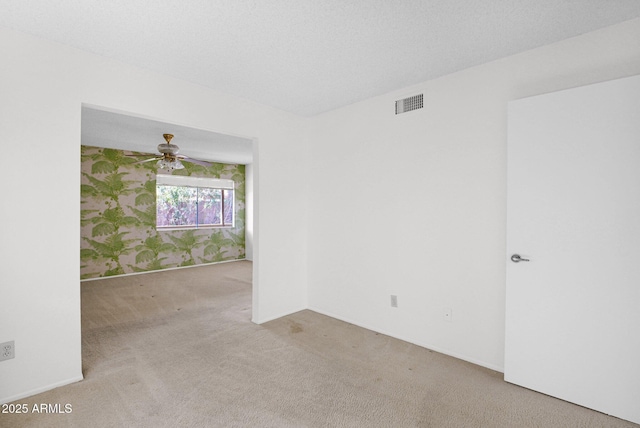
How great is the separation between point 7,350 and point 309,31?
3.06 meters

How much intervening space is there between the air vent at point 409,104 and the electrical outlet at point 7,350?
12.3 feet

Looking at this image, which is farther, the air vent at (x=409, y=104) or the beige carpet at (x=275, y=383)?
the air vent at (x=409, y=104)

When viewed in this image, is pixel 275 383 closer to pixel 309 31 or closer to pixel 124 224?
pixel 309 31

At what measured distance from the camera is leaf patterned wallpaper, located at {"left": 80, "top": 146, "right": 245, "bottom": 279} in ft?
19.1

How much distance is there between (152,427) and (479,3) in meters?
3.26

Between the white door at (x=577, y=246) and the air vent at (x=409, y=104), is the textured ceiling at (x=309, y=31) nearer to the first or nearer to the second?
the air vent at (x=409, y=104)

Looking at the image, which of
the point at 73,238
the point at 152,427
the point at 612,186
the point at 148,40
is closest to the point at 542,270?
the point at 612,186

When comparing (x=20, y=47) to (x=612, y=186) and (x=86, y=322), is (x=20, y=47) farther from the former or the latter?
(x=612, y=186)

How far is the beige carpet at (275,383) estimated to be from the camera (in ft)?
6.41

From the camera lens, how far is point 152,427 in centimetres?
187

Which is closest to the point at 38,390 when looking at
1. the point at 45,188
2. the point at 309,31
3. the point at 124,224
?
the point at 45,188

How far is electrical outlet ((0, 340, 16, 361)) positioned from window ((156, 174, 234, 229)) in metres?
4.86

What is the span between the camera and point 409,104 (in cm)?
312

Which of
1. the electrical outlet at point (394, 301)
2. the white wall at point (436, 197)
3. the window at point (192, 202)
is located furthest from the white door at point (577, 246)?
the window at point (192, 202)
